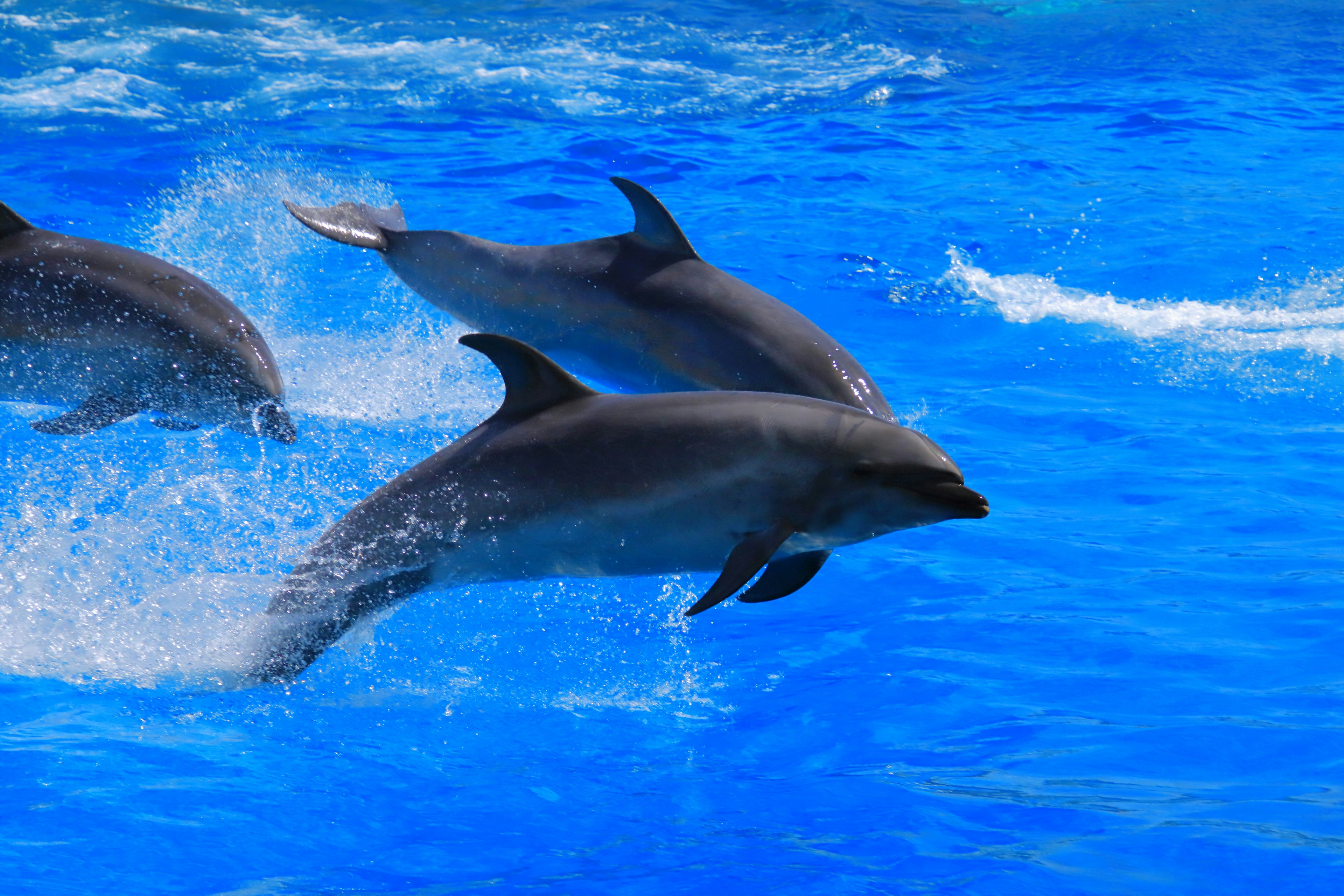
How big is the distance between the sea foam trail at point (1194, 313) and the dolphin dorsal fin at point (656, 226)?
519 centimetres

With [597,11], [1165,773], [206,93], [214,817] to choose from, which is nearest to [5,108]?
[206,93]

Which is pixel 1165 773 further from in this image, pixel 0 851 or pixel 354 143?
pixel 354 143

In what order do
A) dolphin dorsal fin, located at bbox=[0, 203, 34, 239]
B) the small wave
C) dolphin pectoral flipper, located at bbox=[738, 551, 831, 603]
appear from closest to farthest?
dolphin pectoral flipper, located at bbox=[738, 551, 831, 603], dolphin dorsal fin, located at bbox=[0, 203, 34, 239], the small wave

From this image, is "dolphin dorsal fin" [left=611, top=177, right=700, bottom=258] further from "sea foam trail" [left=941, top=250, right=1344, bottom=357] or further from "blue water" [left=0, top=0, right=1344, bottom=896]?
"sea foam trail" [left=941, top=250, right=1344, bottom=357]

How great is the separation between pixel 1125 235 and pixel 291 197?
8.71 m

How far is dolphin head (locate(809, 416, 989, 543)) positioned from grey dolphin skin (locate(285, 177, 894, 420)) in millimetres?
1161

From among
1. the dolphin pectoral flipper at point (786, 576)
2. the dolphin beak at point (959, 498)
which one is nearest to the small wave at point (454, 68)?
the dolphin pectoral flipper at point (786, 576)

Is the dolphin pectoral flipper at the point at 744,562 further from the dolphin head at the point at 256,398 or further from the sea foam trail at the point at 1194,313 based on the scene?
the sea foam trail at the point at 1194,313

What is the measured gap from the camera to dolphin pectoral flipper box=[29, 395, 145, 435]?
5.64 metres

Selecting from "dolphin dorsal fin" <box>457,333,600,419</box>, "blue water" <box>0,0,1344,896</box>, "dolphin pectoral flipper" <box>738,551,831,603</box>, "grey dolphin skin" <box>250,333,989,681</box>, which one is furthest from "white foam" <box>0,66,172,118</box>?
"dolphin pectoral flipper" <box>738,551,831,603</box>

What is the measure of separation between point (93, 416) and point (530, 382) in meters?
2.59

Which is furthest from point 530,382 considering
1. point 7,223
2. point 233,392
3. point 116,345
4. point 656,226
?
point 7,223

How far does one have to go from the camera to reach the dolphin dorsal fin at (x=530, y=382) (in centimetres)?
430

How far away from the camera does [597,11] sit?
24484mm
